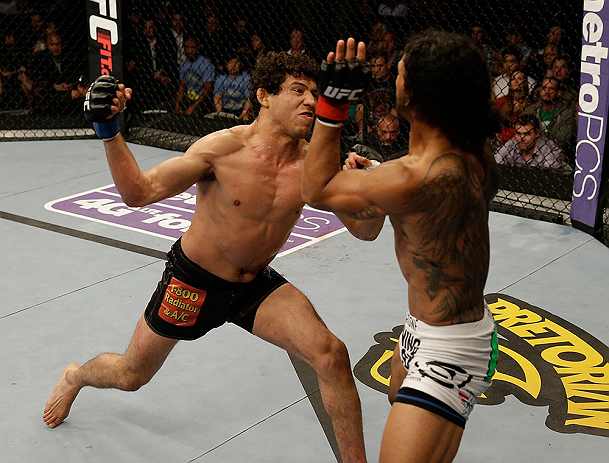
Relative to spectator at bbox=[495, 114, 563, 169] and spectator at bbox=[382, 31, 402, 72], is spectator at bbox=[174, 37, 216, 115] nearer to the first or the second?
spectator at bbox=[382, 31, 402, 72]

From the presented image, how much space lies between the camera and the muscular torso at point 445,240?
1752mm

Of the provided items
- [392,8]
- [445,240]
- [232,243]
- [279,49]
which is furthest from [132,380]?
[279,49]

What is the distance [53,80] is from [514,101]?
14.3 ft

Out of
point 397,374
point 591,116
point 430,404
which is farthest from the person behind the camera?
point 591,116

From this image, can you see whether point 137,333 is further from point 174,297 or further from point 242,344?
point 242,344

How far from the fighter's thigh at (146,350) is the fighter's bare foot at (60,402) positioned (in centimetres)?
30

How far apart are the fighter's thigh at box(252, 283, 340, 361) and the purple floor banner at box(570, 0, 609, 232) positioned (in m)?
2.74

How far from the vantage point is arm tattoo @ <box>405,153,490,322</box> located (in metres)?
1.75

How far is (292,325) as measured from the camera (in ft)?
7.84

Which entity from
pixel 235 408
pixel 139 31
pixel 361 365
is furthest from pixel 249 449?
pixel 139 31

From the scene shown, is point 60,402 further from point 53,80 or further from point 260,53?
point 53,80

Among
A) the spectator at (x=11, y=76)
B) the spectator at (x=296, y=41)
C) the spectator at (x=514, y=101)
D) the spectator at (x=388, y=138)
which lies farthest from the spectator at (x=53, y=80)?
the spectator at (x=514, y=101)

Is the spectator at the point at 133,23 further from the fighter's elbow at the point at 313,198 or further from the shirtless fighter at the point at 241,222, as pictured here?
the fighter's elbow at the point at 313,198

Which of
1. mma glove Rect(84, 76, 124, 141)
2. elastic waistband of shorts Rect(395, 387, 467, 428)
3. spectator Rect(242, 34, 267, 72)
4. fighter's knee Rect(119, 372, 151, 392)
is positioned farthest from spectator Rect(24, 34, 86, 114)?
elastic waistband of shorts Rect(395, 387, 467, 428)
